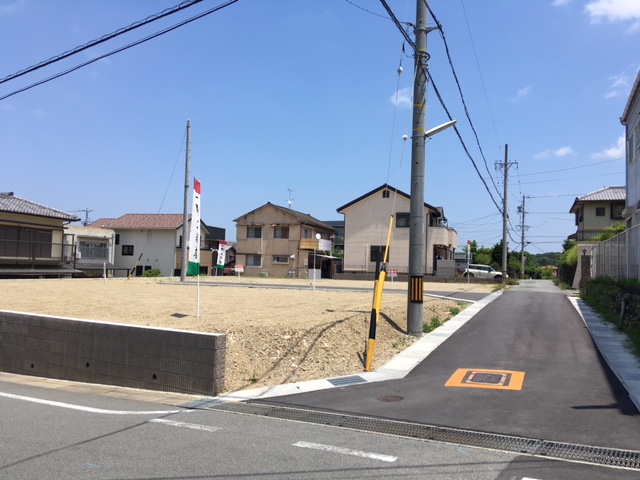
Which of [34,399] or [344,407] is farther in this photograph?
[34,399]

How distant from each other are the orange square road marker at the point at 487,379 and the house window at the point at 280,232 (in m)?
43.9

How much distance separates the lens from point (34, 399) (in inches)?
303

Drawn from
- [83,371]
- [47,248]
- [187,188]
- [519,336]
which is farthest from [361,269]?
[83,371]

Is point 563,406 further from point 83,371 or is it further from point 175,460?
point 83,371

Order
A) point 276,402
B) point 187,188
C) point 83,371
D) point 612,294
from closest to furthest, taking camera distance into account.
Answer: point 276,402, point 83,371, point 612,294, point 187,188

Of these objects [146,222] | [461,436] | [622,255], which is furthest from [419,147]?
[146,222]

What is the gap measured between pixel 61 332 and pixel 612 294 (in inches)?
560

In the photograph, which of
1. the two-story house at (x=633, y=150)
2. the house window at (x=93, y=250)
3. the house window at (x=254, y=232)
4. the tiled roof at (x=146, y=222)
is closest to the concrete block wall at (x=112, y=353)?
the two-story house at (x=633, y=150)

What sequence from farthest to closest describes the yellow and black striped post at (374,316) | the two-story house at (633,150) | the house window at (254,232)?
1. the house window at (254,232)
2. the two-story house at (633,150)
3. the yellow and black striped post at (374,316)

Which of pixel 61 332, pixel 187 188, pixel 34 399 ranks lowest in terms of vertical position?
pixel 34 399

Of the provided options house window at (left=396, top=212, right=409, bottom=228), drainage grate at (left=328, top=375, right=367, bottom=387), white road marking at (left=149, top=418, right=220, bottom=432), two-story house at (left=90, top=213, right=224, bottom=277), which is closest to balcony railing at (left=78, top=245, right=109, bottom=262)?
two-story house at (left=90, top=213, right=224, bottom=277)

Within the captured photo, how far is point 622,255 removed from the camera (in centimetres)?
1762

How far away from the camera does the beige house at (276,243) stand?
51844 millimetres

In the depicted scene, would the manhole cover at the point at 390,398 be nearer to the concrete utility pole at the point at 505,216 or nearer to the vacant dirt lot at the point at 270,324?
the vacant dirt lot at the point at 270,324
